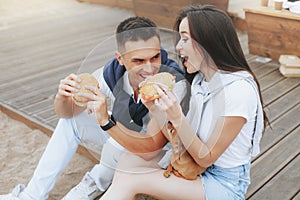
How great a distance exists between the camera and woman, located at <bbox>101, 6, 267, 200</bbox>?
1.17 meters

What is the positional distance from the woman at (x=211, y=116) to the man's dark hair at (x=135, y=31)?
94 mm

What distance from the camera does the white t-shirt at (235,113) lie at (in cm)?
117

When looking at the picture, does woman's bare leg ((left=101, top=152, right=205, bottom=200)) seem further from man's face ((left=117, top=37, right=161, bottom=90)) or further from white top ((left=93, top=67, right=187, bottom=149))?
man's face ((left=117, top=37, right=161, bottom=90))

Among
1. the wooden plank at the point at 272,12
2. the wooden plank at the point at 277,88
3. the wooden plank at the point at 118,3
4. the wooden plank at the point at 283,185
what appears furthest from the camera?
the wooden plank at the point at 118,3

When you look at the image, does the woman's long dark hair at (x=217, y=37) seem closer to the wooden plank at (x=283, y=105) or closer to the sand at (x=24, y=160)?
the sand at (x=24, y=160)

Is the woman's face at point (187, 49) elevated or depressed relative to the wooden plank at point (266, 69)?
elevated

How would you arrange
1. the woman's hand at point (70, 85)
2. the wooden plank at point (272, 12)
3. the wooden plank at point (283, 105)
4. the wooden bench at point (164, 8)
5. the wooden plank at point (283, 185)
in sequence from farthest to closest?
the wooden bench at point (164, 8), the wooden plank at point (272, 12), the wooden plank at point (283, 105), the wooden plank at point (283, 185), the woman's hand at point (70, 85)

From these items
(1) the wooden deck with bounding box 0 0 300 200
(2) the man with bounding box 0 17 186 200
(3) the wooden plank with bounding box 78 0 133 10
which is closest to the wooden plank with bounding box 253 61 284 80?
(1) the wooden deck with bounding box 0 0 300 200

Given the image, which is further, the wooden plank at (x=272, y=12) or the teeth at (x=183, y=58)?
the wooden plank at (x=272, y=12)

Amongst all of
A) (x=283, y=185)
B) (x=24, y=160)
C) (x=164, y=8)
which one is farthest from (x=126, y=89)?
(x=164, y=8)

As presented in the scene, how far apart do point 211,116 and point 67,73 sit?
7.53 ft

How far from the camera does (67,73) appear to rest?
3318 millimetres

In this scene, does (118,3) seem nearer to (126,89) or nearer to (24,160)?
(24,160)

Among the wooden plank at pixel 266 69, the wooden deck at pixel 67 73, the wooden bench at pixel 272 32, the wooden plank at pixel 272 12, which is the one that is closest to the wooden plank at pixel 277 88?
the wooden deck at pixel 67 73
